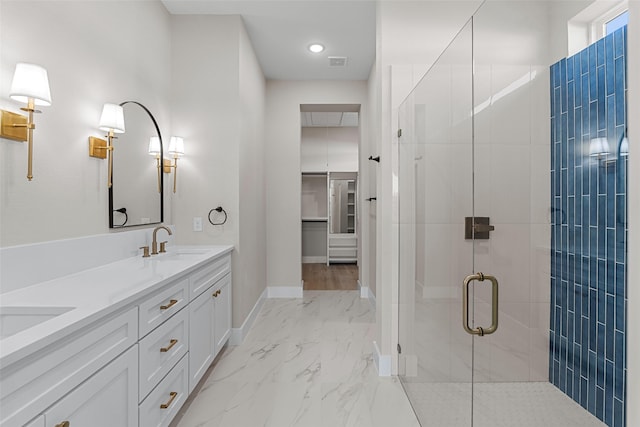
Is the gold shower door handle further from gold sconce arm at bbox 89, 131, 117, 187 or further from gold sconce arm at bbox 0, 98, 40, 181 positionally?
gold sconce arm at bbox 89, 131, 117, 187

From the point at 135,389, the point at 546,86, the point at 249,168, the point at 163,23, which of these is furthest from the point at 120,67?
the point at 546,86

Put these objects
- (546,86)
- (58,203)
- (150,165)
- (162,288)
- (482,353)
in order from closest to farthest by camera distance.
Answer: (546,86) < (482,353) < (162,288) < (58,203) < (150,165)

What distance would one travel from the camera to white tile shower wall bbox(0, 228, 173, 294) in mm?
1418

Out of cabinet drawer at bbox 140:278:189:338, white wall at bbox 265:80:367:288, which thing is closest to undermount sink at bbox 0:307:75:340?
cabinet drawer at bbox 140:278:189:338

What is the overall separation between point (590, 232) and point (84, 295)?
1.56 metres

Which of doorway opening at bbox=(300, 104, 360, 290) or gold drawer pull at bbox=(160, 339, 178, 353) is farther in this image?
doorway opening at bbox=(300, 104, 360, 290)

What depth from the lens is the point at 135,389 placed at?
4.38ft

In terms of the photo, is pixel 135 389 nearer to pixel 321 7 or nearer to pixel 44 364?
pixel 44 364

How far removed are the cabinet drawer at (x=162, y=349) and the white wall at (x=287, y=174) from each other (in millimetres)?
2664

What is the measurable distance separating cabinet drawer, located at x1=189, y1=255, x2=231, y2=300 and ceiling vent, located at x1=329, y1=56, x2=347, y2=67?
2451 millimetres

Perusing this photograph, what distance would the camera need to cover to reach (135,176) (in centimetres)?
240

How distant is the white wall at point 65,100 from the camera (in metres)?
1.45

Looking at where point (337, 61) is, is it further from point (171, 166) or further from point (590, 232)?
point (590, 232)

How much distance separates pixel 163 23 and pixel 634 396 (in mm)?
3438
